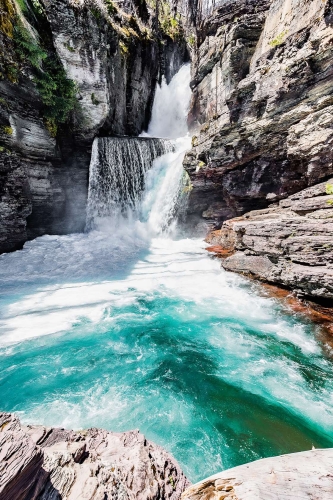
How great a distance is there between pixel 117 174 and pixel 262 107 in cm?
1053

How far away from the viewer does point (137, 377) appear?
502 centimetres

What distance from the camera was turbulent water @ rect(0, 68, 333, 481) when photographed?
12.9ft

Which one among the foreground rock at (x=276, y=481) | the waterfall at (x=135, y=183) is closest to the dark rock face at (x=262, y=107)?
the waterfall at (x=135, y=183)

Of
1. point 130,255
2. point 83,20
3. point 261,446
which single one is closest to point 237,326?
point 261,446

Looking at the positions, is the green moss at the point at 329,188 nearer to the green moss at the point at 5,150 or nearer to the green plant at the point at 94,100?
the green moss at the point at 5,150

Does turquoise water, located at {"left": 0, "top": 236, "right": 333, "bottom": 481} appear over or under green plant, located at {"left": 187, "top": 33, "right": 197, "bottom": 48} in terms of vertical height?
under

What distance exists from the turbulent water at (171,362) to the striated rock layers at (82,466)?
1.26 m

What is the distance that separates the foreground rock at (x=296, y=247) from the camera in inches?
275

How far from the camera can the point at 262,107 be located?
11.6m

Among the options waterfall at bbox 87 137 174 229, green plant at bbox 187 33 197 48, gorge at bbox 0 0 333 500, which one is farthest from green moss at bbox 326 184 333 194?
green plant at bbox 187 33 197 48

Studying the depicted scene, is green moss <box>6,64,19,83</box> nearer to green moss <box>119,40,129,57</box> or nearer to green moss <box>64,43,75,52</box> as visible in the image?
green moss <box>64,43,75,52</box>

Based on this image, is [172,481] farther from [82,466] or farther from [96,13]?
[96,13]

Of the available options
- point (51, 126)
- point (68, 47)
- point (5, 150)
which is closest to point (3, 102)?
point (5, 150)

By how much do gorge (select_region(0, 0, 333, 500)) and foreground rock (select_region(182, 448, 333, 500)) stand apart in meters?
A: 0.02
